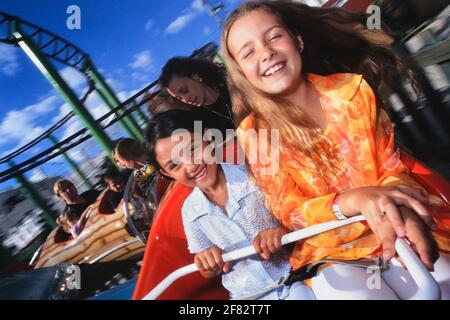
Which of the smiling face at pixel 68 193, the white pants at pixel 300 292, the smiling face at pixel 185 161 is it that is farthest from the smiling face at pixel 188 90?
the white pants at pixel 300 292

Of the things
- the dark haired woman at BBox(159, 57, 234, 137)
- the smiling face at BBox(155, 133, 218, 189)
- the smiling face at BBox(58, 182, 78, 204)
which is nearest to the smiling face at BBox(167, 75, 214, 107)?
the dark haired woman at BBox(159, 57, 234, 137)

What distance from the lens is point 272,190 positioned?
0.96 m

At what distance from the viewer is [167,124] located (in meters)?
0.94

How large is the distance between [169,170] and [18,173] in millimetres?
491

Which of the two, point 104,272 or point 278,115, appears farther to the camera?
point 104,272

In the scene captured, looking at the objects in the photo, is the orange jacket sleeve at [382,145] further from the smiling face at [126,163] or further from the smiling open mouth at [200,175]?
the smiling face at [126,163]

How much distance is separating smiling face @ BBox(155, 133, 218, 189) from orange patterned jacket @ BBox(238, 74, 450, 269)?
0.45ft

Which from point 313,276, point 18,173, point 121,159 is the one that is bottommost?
point 313,276

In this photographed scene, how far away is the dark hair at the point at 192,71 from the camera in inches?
38.1

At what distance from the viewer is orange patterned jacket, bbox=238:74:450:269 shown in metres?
0.89

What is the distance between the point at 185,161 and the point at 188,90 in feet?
0.70

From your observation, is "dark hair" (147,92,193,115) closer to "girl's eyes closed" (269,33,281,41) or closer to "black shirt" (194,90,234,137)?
"black shirt" (194,90,234,137)
